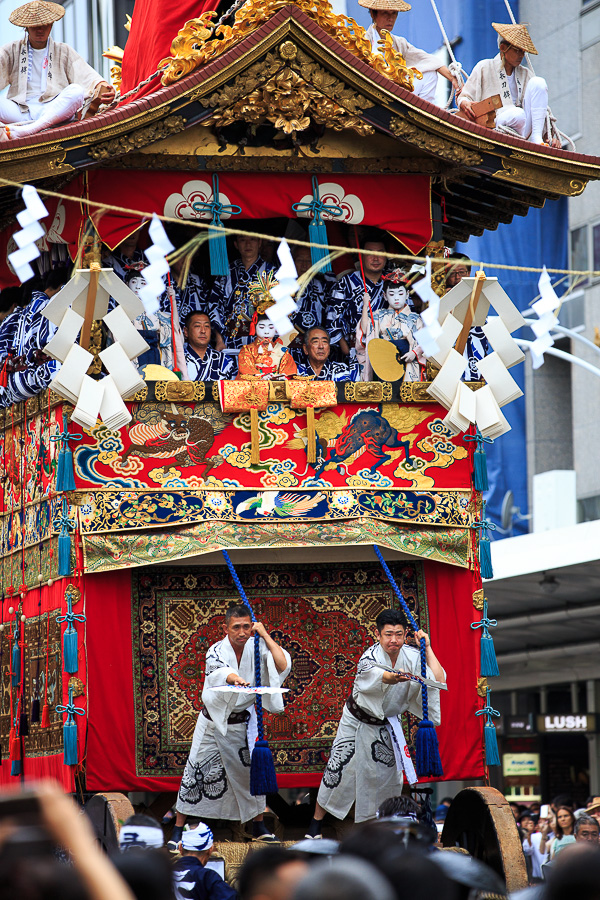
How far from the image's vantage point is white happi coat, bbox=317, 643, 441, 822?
827cm

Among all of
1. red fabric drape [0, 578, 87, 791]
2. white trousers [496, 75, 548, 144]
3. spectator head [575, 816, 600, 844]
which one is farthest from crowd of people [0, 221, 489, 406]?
spectator head [575, 816, 600, 844]

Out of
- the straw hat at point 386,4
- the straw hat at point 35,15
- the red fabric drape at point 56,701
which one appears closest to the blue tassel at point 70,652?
the red fabric drape at point 56,701

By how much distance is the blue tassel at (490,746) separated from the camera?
8.66 meters

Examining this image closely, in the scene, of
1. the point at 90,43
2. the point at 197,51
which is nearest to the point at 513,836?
the point at 197,51

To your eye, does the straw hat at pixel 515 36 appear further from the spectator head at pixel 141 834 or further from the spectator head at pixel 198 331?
the spectator head at pixel 141 834

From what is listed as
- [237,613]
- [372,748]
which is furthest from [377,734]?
[237,613]

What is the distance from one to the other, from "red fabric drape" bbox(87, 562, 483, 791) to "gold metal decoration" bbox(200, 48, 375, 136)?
9.59 ft

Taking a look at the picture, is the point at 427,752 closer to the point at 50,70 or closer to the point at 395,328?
the point at 395,328

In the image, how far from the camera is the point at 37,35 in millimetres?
9328

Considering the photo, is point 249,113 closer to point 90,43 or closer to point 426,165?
point 426,165

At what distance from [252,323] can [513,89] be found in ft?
7.99

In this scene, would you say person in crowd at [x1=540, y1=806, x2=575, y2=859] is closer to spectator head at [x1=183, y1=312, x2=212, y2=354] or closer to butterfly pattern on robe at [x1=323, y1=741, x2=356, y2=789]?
butterfly pattern on robe at [x1=323, y1=741, x2=356, y2=789]

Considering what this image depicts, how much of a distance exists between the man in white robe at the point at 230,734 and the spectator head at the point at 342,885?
5184 mm

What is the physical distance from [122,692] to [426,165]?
391 centimetres
